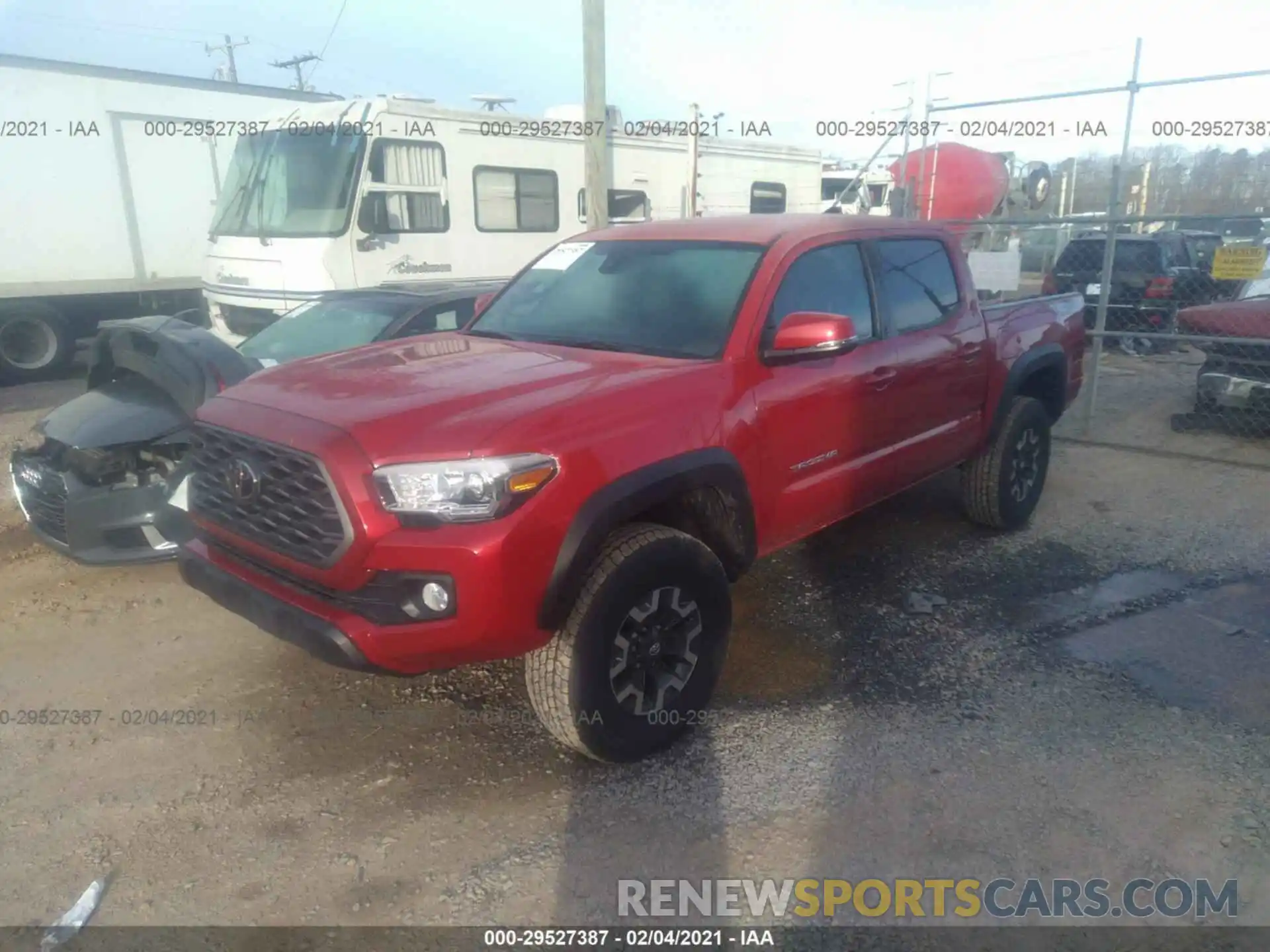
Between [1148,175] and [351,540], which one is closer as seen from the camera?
[351,540]

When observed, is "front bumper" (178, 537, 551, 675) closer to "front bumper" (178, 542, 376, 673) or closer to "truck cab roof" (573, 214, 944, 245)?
"front bumper" (178, 542, 376, 673)

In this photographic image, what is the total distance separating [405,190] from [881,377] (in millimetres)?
5885

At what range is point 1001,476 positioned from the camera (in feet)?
17.2

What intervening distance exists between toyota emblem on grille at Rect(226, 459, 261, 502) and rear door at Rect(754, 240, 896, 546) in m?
1.80

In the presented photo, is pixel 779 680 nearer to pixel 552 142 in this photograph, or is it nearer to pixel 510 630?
pixel 510 630

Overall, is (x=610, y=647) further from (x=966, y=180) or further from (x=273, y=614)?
(x=966, y=180)

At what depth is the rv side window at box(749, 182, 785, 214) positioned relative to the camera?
1219 centimetres

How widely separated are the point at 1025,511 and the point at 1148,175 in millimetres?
5130

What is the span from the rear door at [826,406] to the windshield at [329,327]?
2.84 m

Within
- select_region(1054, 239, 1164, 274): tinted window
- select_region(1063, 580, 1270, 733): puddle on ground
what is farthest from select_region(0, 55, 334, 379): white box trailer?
select_region(1054, 239, 1164, 274): tinted window

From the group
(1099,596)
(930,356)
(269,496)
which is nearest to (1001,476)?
(1099,596)

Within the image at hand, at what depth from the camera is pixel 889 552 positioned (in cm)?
524

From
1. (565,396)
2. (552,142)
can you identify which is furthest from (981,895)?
(552,142)

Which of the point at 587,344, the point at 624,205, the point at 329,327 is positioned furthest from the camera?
the point at 624,205
